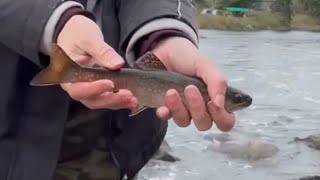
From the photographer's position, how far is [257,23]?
4856cm

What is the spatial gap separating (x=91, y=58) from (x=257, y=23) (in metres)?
47.1

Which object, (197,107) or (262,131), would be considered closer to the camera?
(197,107)

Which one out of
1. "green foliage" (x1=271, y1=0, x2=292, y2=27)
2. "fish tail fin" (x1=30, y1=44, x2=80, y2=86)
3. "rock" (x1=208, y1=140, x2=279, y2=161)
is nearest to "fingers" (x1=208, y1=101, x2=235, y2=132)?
"fish tail fin" (x1=30, y1=44, x2=80, y2=86)

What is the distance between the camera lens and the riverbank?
45750mm

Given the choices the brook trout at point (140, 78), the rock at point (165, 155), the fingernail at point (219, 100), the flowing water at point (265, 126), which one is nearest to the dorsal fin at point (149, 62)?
the brook trout at point (140, 78)

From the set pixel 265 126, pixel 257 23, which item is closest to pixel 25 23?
pixel 265 126

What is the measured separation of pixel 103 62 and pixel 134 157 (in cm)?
46

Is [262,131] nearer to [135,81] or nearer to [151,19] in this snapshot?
[151,19]

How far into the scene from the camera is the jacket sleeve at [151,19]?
7.25 ft

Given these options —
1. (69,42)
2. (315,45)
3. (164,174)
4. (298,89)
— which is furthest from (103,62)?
(315,45)

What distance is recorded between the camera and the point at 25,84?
2.17m

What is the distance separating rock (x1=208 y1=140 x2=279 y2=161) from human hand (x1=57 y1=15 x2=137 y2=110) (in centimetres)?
961

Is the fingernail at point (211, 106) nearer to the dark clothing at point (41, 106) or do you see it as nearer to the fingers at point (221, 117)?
the fingers at point (221, 117)

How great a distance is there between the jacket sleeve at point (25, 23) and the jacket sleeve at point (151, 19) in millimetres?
265
